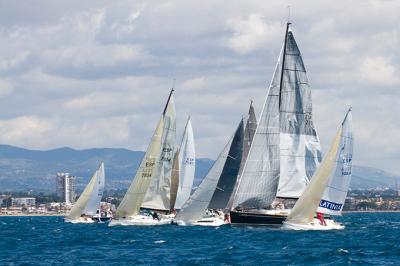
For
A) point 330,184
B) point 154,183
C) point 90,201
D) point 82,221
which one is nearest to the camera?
point 330,184

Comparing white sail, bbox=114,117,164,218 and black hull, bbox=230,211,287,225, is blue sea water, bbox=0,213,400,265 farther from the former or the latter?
white sail, bbox=114,117,164,218

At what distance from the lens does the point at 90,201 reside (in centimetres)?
14075

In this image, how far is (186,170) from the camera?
114438mm

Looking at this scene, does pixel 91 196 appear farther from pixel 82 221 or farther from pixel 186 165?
pixel 186 165

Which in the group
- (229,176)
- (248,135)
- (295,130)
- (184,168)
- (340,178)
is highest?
(248,135)

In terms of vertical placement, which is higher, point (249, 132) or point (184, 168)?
point (249, 132)

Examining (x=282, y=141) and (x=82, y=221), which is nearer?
(x=282, y=141)

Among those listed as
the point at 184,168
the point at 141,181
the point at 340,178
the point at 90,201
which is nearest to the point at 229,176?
the point at 141,181

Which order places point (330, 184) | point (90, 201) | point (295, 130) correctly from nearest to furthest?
point (330, 184) < point (295, 130) < point (90, 201)

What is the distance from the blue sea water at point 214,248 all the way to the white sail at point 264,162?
2.48 m

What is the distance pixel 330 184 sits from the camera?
82.1 metres

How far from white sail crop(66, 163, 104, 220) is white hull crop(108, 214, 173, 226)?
3117 cm

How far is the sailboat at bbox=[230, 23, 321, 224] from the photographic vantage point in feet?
292

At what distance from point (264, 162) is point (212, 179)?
10246 millimetres
